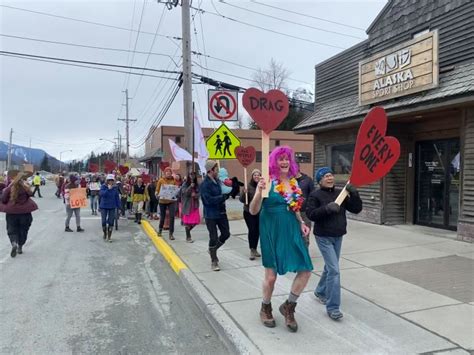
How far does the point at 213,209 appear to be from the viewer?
280 inches

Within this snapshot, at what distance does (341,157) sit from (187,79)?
220 inches

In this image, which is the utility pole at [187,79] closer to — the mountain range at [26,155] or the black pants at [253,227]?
the black pants at [253,227]

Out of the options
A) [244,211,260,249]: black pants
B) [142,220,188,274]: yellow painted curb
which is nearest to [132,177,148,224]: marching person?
[142,220,188,274]: yellow painted curb

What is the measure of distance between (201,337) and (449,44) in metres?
8.06

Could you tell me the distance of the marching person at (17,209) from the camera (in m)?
8.54

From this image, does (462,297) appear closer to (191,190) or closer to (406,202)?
(191,190)

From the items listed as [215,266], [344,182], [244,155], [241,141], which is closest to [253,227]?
[215,266]

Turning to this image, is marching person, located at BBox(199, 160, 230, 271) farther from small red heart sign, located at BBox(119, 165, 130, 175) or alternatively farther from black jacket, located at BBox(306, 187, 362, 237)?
→ small red heart sign, located at BBox(119, 165, 130, 175)

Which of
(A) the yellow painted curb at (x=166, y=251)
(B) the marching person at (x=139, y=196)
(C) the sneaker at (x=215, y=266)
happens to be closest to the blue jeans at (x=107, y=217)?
(A) the yellow painted curb at (x=166, y=251)

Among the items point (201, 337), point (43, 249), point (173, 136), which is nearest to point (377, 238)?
point (201, 337)

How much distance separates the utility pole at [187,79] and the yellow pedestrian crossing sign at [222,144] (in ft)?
13.6

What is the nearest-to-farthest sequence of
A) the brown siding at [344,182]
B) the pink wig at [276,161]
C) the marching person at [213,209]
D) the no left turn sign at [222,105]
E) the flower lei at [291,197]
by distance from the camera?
1. the flower lei at [291,197]
2. the pink wig at [276,161]
3. the marching person at [213,209]
4. the no left turn sign at [222,105]
5. the brown siding at [344,182]

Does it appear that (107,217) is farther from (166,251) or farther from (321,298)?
(321,298)

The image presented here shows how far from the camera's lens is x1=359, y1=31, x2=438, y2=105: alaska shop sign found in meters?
8.84
